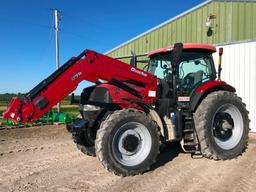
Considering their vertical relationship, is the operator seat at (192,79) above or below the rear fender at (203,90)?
above

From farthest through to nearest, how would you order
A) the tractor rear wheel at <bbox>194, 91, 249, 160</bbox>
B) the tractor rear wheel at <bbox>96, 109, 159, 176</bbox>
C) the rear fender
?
1. the rear fender
2. the tractor rear wheel at <bbox>194, 91, 249, 160</bbox>
3. the tractor rear wheel at <bbox>96, 109, 159, 176</bbox>

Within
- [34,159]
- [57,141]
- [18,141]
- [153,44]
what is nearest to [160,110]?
[34,159]

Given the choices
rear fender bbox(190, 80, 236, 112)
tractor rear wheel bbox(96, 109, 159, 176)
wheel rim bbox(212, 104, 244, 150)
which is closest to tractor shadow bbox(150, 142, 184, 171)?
tractor rear wheel bbox(96, 109, 159, 176)

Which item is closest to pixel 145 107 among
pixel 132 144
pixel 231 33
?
pixel 132 144

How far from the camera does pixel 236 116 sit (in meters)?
6.93

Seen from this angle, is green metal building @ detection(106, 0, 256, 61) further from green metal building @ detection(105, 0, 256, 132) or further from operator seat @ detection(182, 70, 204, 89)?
operator seat @ detection(182, 70, 204, 89)

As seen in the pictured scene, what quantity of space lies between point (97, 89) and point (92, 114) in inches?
18.9

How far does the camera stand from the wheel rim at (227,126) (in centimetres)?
661

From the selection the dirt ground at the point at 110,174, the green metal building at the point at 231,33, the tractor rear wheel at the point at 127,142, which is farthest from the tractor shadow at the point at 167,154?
the green metal building at the point at 231,33

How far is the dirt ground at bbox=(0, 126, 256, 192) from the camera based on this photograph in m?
4.98

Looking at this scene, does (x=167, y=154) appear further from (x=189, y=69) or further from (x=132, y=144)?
(x=189, y=69)

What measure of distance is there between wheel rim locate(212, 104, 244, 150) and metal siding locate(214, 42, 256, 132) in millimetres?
3997

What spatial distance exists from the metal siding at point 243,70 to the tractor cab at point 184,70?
4.25m

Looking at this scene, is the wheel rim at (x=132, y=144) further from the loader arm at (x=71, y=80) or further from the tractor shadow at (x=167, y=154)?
the loader arm at (x=71, y=80)
